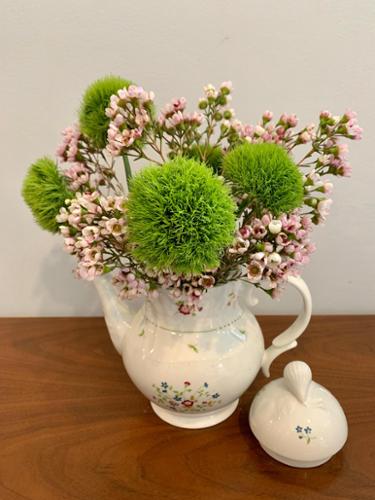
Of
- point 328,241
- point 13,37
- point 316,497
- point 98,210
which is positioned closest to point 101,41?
point 13,37

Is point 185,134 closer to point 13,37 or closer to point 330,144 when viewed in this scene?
point 330,144

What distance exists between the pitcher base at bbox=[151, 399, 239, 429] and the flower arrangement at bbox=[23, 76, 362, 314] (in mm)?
179

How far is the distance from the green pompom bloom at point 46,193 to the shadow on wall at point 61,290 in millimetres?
365

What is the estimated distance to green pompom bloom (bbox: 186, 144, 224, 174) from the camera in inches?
21.1

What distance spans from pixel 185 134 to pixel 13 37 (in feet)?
1.41

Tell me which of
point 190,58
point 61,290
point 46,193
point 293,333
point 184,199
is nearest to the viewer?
point 184,199

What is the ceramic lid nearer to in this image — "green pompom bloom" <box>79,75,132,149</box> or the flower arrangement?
the flower arrangement

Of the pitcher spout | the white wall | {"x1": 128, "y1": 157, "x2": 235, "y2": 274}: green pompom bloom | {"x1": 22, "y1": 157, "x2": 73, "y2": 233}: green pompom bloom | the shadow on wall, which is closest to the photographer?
{"x1": 128, "y1": 157, "x2": 235, "y2": 274}: green pompom bloom

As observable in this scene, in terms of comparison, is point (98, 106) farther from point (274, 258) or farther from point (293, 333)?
point (293, 333)

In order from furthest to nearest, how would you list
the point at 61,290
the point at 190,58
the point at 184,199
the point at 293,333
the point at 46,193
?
1. the point at 61,290
2. the point at 190,58
3. the point at 293,333
4. the point at 46,193
5. the point at 184,199

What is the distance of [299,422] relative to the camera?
0.54 meters

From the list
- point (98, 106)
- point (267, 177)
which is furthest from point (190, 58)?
point (267, 177)

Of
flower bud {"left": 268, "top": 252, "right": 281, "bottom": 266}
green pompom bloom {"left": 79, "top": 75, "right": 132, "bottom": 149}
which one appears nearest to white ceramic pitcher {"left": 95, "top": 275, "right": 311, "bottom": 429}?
flower bud {"left": 268, "top": 252, "right": 281, "bottom": 266}

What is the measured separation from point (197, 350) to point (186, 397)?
65 millimetres
